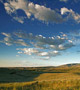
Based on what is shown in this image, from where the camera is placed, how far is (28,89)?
10.7 metres

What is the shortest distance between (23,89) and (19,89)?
0.36 m

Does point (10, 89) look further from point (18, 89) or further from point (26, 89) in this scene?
point (26, 89)

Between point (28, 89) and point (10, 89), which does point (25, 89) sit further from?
point (10, 89)

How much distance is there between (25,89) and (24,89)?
0.31 feet

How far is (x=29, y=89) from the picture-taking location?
34.9 feet

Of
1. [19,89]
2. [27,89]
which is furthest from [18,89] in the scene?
[27,89]

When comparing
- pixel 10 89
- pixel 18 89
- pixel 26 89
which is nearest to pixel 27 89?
pixel 26 89

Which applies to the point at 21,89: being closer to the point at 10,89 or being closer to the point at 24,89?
the point at 24,89

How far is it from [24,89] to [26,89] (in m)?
0.21

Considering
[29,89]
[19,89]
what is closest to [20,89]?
[19,89]

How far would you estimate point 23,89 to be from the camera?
419 inches

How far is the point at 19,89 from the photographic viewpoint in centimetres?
1073

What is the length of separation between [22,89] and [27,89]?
426 millimetres

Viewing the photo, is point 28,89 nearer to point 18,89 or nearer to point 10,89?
point 18,89
